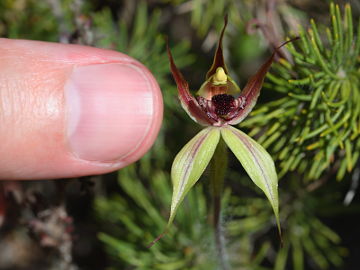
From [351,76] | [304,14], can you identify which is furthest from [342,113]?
[304,14]

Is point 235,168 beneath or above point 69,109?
beneath

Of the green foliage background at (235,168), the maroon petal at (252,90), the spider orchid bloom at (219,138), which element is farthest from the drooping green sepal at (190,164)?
the green foliage background at (235,168)

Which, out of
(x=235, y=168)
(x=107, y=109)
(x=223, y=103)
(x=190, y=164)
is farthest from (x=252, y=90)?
(x=235, y=168)

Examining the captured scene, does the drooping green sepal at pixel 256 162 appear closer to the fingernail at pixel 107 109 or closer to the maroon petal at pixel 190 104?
the maroon petal at pixel 190 104

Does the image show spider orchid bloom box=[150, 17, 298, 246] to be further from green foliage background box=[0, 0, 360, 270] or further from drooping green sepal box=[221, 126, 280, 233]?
green foliage background box=[0, 0, 360, 270]

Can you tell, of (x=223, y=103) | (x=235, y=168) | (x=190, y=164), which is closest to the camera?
(x=190, y=164)

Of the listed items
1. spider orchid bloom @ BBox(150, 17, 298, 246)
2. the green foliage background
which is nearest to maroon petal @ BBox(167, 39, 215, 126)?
spider orchid bloom @ BBox(150, 17, 298, 246)

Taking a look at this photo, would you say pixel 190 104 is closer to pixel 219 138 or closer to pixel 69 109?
pixel 219 138
